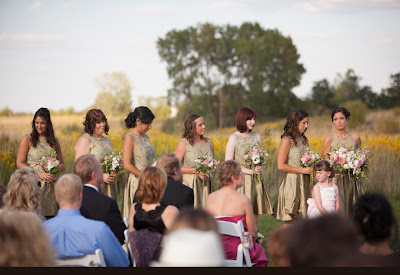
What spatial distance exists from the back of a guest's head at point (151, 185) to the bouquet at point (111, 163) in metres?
2.65

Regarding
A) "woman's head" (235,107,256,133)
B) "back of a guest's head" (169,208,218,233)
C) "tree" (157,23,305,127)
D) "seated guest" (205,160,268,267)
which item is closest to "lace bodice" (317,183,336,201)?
"woman's head" (235,107,256,133)

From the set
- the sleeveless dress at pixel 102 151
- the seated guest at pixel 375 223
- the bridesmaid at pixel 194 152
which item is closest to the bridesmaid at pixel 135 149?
the sleeveless dress at pixel 102 151

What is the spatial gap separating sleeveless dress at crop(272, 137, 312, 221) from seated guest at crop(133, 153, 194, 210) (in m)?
2.45

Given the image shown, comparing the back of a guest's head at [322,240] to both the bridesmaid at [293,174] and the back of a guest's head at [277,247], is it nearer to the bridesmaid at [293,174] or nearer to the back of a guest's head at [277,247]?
the back of a guest's head at [277,247]

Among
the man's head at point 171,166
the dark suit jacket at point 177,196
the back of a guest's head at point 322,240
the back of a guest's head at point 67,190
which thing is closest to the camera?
the back of a guest's head at point 322,240

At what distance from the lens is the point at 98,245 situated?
3781 millimetres

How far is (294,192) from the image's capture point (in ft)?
23.8

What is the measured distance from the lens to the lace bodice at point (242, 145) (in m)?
7.42

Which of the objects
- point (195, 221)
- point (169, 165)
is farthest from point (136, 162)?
point (195, 221)

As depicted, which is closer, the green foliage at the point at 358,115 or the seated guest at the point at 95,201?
the seated guest at the point at 95,201

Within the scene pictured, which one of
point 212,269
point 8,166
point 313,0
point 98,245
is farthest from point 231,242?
point 313,0

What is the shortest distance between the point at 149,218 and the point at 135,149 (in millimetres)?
2940

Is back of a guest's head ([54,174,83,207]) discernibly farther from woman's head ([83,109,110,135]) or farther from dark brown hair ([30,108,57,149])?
dark brown hair ([30,108,57,149])

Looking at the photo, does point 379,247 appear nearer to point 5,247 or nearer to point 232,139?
point 5,247
